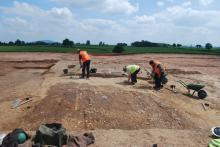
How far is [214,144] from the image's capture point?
8156 mm

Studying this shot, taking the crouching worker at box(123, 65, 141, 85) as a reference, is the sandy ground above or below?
below

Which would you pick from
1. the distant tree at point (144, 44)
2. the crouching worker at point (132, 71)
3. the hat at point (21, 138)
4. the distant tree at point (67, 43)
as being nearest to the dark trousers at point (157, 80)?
the crouching worker at point (132, 71)

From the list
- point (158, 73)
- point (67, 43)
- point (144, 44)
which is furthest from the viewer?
point (144, 44)

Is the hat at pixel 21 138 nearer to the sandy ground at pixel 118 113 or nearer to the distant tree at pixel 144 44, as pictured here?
the sandy ground at pixel 118 113

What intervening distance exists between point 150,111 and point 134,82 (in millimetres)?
4232

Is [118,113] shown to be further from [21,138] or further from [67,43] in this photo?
[67,43]

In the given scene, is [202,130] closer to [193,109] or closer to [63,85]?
[193,109]

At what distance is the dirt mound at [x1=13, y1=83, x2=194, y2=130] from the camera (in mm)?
10453

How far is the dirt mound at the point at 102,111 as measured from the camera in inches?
412

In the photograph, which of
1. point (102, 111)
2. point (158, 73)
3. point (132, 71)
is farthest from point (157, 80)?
point (102, 111)

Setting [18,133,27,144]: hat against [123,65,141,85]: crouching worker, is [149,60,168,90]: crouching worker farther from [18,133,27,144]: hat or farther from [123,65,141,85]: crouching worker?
[18,133,27,144]: hat

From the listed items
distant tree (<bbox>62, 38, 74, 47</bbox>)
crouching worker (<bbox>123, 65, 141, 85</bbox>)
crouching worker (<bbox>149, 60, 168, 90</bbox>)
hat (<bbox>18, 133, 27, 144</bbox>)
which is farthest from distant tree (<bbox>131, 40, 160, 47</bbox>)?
hat (<bbox>18, 133, 27, 144</bbox>)

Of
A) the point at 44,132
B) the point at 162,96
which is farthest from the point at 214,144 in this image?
the point at 162,96

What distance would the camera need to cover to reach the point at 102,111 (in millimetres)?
11133
